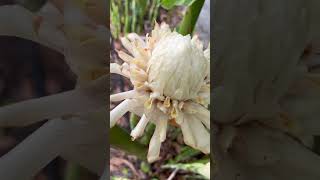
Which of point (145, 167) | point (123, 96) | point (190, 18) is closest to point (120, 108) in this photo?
point (123, 96)

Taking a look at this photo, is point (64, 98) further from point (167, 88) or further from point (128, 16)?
point (128, 16)

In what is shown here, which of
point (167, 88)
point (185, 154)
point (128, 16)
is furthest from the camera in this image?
point (128, 16)

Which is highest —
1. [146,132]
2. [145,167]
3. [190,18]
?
[190,18]

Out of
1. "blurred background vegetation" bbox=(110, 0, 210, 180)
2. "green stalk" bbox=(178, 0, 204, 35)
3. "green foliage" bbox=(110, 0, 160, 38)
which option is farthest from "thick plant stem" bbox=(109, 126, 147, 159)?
"green foliage" bbox=(110, 0, 160, 38)

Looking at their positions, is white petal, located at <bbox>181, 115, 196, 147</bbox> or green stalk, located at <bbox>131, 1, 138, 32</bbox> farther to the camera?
green stalk, located at <bbox>131, 1, 138, 32</bbox>

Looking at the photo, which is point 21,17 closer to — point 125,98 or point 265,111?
point 125,98

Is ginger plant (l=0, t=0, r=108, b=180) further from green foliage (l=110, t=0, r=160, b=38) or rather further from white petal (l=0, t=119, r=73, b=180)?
green foliage (l=110, t=0, r=160, b=38)

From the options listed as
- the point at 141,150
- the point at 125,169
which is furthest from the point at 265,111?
the point at 125,169
